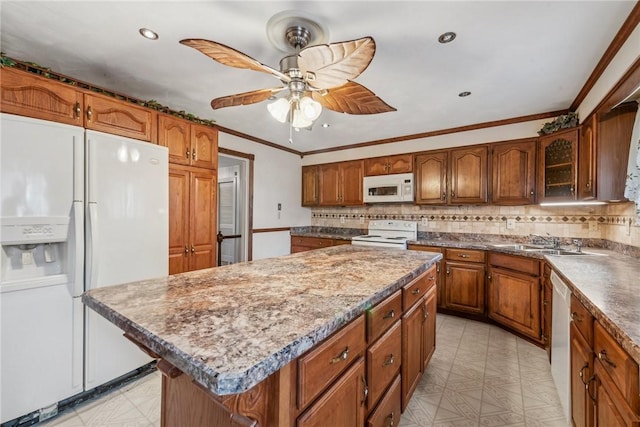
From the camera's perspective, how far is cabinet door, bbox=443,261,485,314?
3.09m

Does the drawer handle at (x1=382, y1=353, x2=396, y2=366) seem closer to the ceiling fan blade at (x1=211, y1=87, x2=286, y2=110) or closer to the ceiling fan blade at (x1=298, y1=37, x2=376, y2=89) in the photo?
the ceiling fan blade at (x1=298, y1=37, x2=376, y2=89)

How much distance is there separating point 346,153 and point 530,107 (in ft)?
7.91

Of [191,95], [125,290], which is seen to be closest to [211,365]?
[125,290]

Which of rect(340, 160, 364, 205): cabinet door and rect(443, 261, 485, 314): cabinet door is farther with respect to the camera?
rect(340, 160, 364, 205): cabinet door

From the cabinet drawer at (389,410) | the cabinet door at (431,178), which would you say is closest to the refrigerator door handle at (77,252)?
the cabinet drawer at (389,410)

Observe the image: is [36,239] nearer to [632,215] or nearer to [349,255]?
[349,255]

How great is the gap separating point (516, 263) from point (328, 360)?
2.62 meters

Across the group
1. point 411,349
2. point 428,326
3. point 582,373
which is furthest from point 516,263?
point 411,349

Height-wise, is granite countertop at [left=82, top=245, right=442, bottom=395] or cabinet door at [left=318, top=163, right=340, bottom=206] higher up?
cabinet door at [left=318, top=163, right=340, bottom=206]

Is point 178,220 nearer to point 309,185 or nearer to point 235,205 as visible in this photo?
point 235,205

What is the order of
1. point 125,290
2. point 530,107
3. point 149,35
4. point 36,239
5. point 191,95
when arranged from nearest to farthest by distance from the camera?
point 125,290 → point 36,239 → point 149,35 → point 191,95 → point 530,107

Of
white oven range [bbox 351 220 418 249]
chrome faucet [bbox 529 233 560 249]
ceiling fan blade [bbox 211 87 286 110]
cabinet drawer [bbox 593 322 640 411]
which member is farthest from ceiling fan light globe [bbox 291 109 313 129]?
chrome faucet [bbox 529 233 560 249]

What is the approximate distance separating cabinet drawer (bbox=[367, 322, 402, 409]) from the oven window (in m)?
2.60

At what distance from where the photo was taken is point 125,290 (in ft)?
3.79
